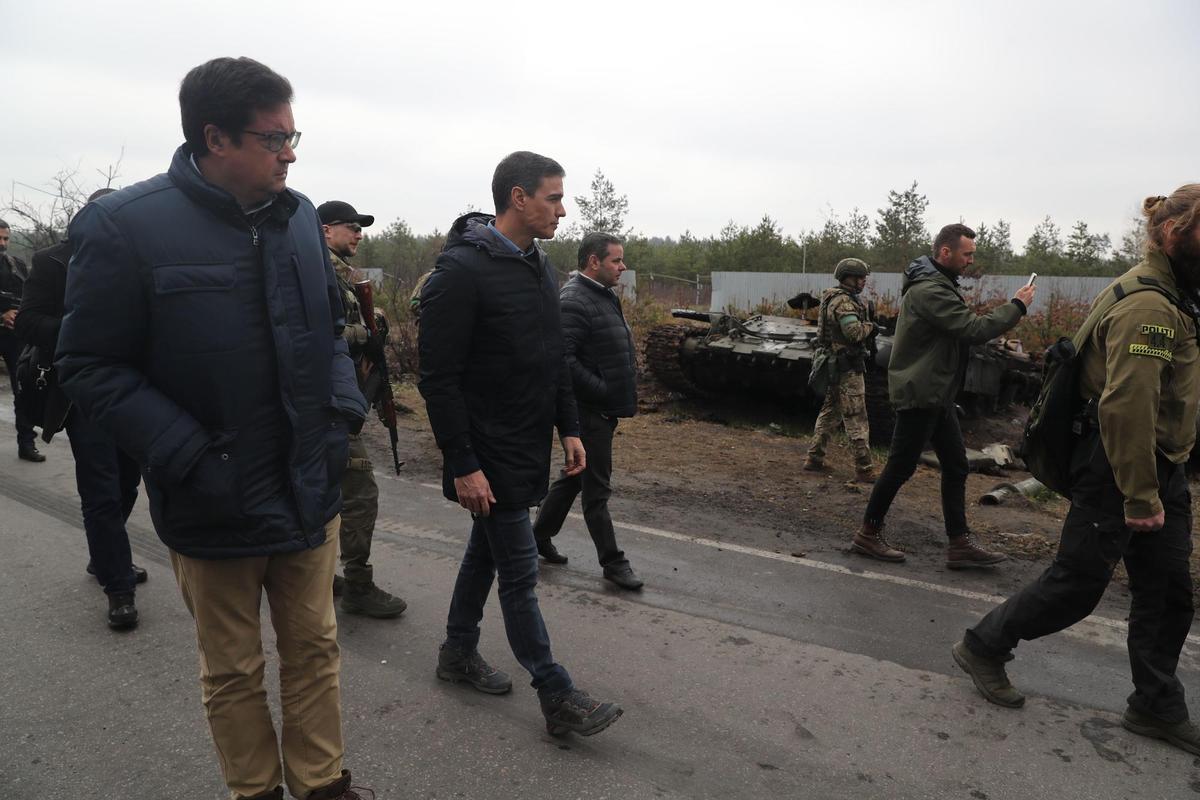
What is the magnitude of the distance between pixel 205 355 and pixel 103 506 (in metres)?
2.46

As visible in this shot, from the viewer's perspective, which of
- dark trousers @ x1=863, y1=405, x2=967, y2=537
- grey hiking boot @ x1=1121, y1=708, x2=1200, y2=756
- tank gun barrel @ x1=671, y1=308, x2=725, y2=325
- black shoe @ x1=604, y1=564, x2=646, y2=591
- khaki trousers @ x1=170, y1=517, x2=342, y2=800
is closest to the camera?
khaki trousers @ x1=170, y1=517, x2=342, y2=800

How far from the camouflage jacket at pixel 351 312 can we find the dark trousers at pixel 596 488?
128 cm

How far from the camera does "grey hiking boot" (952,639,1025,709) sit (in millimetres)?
3391

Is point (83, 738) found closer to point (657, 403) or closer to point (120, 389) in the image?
point (120, 389)

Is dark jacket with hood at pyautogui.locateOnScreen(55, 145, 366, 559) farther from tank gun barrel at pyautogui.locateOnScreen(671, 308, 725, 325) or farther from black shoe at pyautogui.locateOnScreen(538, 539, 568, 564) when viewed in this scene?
tank gun barrel at pyautogui.locateOnScreen(671, 308, 725, 325)

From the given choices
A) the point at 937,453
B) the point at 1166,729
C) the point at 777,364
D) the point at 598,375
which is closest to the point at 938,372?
the point at 937,453

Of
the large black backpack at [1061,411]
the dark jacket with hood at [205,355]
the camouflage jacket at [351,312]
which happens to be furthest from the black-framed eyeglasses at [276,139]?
the large black backpack at [1061,411]

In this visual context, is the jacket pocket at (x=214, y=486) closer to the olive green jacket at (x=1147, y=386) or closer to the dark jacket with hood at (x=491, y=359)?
the dark jacket with hood at (x=491, y=359)

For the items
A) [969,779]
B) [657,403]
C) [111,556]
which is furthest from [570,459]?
[657,403]

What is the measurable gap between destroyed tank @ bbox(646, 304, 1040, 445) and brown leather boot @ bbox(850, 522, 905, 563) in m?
4.09

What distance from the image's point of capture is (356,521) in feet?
13.8

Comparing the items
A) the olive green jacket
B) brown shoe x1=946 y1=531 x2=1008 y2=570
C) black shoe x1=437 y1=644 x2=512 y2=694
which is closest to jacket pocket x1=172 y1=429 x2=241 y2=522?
black shoe x1=437 y1=644 x2=512 y2=694

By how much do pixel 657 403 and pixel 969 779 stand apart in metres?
9.62

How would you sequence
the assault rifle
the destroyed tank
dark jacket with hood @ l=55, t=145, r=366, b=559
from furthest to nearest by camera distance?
the destroyed tank < the assault rifle < dark jacket with hood @ l=55, t=145, r=366, b=559
